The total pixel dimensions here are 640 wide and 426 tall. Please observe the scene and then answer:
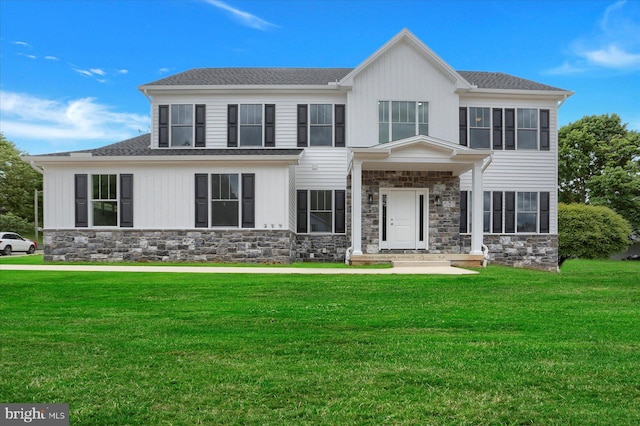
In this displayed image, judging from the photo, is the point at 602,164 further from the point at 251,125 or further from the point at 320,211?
the point at 251,125

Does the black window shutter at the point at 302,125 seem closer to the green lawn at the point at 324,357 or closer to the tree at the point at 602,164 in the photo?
the green lawn at the point at 324,357

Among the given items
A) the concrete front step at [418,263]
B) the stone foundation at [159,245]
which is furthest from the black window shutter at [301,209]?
the concrete front step at [418,263]

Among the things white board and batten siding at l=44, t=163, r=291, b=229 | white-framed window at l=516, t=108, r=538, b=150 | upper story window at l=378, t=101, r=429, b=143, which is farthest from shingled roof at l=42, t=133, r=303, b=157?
white-framed window at l=516, t=108, r=538, b=150

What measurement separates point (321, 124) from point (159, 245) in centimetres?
746

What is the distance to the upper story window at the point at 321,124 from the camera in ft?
65.6

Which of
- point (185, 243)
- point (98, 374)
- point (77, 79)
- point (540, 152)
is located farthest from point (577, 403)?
point (77, 79)

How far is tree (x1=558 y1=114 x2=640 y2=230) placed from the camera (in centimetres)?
3603

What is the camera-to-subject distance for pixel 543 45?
74.6 feet

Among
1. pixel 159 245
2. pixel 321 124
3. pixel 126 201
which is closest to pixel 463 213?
pixel 321 124

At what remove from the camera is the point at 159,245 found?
18.3 m

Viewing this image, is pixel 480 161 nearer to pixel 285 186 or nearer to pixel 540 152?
pixel 540 152

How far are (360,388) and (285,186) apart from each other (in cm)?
1422

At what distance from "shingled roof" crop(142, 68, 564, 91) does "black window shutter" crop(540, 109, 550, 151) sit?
0.97 m

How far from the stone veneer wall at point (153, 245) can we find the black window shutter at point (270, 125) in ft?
13.0
